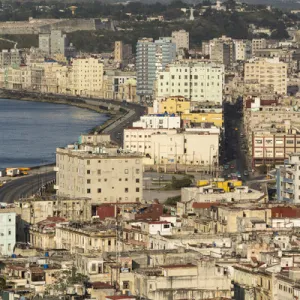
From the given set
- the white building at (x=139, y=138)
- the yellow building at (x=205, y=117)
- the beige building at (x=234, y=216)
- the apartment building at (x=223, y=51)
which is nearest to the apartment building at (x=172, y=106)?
the yellow building at (x=205, y=117)

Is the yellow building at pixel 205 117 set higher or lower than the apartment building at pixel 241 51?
higher

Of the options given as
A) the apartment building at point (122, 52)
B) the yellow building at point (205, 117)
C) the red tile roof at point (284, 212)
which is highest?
the red tile roof at point (284, 212)

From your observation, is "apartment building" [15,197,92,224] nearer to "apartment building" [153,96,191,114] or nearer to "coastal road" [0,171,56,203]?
"coastal road" [0,171,56,203]

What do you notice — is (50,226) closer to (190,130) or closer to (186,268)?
(186,268)

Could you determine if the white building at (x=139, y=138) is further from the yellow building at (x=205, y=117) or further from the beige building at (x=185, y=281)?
the beige building at (x=185, y=281)

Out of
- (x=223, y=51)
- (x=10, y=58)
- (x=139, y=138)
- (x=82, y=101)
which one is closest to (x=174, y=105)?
(x=139, y=138)

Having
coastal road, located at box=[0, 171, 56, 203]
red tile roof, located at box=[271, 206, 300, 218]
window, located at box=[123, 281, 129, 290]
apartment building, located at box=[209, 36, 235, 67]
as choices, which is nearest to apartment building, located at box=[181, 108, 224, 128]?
coastal road, located at box=[0, 171, 56, 203]

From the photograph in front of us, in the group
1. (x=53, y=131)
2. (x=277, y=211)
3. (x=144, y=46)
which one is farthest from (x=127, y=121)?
(x=277, y=211)
